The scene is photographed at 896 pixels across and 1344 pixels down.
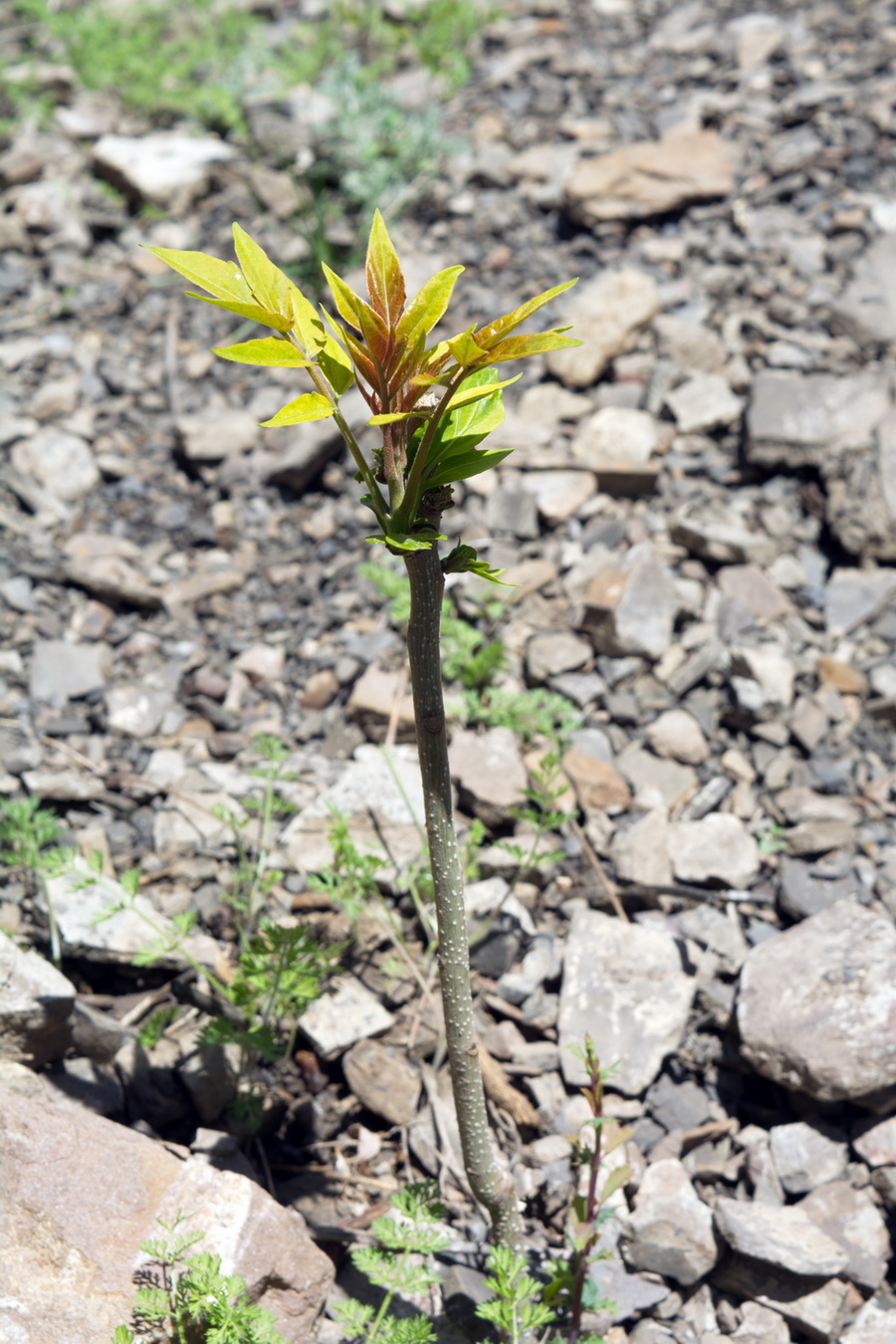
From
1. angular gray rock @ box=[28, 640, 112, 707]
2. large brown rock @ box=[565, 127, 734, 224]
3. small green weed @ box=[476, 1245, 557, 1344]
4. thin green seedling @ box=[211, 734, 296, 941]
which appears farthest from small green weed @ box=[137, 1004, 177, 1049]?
large brown rock @ box=[565, 127, 734, 224]

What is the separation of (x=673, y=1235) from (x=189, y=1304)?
3.83 ft

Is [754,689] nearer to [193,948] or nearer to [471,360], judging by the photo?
[193,948]

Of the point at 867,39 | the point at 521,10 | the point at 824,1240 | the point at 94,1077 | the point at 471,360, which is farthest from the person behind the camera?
the point at 521,10

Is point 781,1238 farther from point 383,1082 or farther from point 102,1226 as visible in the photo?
point 102,1226

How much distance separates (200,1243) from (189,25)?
7823 millimetres

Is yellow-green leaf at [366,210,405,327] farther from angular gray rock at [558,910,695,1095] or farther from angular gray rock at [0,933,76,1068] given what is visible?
angular gray rock at [558,910,695,1095]

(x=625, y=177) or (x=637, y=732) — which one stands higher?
(x=625, y=177)

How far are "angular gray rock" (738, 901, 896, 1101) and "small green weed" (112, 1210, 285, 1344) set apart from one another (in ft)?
4.51

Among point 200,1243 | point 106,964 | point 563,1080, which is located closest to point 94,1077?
point 106,964

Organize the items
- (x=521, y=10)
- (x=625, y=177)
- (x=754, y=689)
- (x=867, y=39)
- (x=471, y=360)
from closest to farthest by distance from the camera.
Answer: (x=471, y=360)
(x=754, y=689)
(x=625, y=177)
(x=867, y=39)
(x=521, y=10)

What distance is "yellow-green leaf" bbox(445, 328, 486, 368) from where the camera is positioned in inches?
48.6

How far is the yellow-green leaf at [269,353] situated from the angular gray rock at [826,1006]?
210cm

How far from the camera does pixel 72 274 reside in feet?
17.3

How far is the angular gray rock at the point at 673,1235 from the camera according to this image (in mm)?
2359
